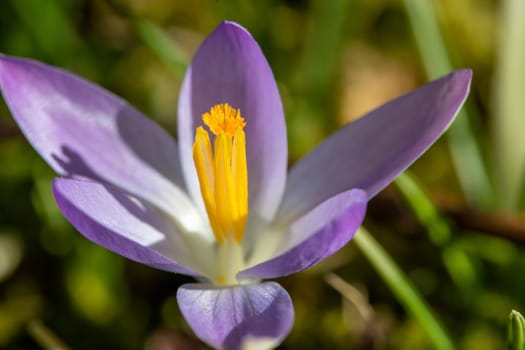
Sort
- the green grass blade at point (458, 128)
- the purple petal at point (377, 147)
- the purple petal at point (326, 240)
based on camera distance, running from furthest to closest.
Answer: the green grass blade at point (458, 128)
the purple petal at point (377, 147)
the purple petal at point (326, 240)

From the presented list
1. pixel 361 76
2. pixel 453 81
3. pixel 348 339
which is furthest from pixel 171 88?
pixel 453 81

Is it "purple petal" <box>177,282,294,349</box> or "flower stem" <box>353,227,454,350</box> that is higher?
"purple petal" <box>177,282,294,349</box>

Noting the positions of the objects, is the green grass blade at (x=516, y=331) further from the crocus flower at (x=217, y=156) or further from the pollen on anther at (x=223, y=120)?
the pollen on anther at (x=223, y=120)

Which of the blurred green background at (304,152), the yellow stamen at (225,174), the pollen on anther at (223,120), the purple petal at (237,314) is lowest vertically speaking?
the blurred green background at (304,152)

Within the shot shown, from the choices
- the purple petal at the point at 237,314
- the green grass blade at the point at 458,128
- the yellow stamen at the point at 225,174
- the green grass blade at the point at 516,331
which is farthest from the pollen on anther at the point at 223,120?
the green grass blade at the point at 458,128

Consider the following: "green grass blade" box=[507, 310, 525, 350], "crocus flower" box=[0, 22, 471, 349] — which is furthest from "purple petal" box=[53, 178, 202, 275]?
"green grass blade" box=[507, 310, 525, 350]

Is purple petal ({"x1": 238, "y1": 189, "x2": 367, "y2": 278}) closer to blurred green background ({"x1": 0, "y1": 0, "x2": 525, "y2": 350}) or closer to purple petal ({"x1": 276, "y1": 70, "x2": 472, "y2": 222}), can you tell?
purple petal ({"x1": 276, "y1": 70, "x2": 472, "y2": 222})

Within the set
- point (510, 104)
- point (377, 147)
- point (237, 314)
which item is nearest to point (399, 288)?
point (377, 147)
